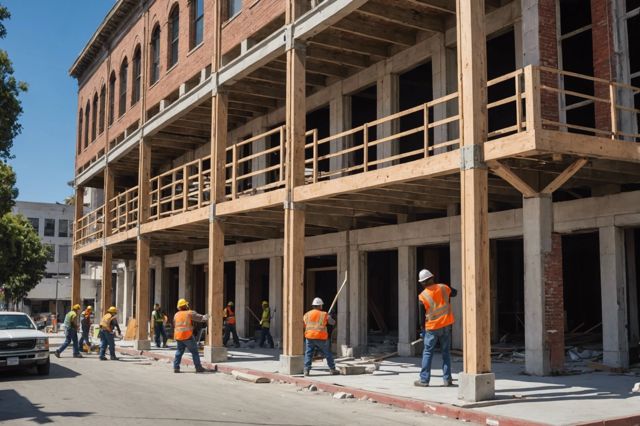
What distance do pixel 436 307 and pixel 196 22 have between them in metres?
15.4

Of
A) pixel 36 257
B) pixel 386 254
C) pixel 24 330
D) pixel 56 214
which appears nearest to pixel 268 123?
pixel 386 254

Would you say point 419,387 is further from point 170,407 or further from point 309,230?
point 309,230

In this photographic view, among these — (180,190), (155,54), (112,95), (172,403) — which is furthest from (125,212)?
(172,403)

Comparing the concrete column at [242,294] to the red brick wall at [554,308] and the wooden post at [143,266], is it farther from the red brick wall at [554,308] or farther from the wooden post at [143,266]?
the red brick wall at [554,308]

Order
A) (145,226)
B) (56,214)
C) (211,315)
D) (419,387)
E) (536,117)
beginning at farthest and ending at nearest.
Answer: (56,214) → (145,226) → (211,315) → (419,387) → (536,117)

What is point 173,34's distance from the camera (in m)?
25.9

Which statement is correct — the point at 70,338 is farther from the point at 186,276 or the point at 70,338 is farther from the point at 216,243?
the point at 186,276

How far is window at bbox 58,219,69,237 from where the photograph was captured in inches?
3150

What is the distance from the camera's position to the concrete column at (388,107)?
18500mm

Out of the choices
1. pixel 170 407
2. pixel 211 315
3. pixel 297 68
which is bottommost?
pixel 170 407

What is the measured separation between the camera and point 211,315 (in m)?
18.7

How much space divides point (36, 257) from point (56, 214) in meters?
32.7

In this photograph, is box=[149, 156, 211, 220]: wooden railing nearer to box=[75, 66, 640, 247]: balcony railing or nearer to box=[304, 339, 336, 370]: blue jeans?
box=[75, 66, 640, 247]: balcony railing

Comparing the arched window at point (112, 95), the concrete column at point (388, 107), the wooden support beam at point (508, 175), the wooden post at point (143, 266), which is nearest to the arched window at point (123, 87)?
the arched window at point (112, 95)
